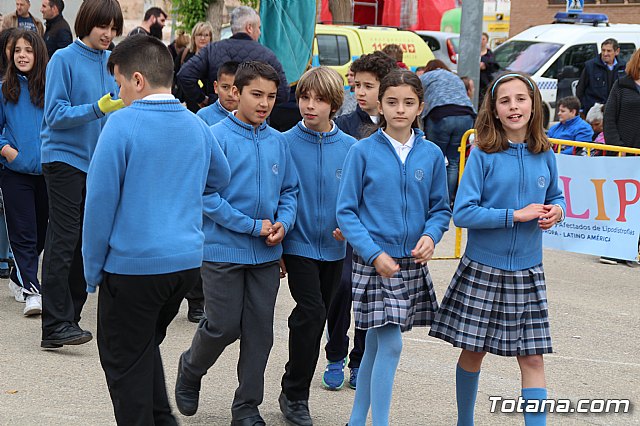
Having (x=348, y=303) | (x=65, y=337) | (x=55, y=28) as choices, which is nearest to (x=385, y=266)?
A: (x=348, y=303)

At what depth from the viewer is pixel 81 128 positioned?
239 inches

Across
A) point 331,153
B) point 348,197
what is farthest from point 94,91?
point 348,197

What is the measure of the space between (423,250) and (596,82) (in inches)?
462

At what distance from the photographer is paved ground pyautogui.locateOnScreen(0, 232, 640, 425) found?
202 inches

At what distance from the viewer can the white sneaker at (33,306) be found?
6871 millimetres

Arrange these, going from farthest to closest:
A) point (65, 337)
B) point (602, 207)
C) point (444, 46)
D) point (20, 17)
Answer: point (444, 46) < point (20, 17) < point (602, 207) < point (65, 337)

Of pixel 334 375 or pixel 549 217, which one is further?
pixel 334 375

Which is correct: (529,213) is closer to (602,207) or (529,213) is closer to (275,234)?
(275,234)

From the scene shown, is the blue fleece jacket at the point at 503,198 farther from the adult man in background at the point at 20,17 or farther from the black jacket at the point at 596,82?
the black jacket at the point at 596,82

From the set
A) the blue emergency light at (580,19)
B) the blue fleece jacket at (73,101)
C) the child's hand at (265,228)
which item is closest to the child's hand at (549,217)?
the child's hand at (265,228)

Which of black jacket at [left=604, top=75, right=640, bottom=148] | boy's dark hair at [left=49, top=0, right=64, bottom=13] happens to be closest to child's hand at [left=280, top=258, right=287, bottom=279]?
black jacket at [left=604, top=75, right=640, bottom=148]

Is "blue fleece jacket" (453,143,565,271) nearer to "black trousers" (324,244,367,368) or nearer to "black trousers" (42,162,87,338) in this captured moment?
"black trousers" (324,244,367,368)

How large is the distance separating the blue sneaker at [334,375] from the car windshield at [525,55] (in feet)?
52.1

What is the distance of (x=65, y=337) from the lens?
5.97 meters
